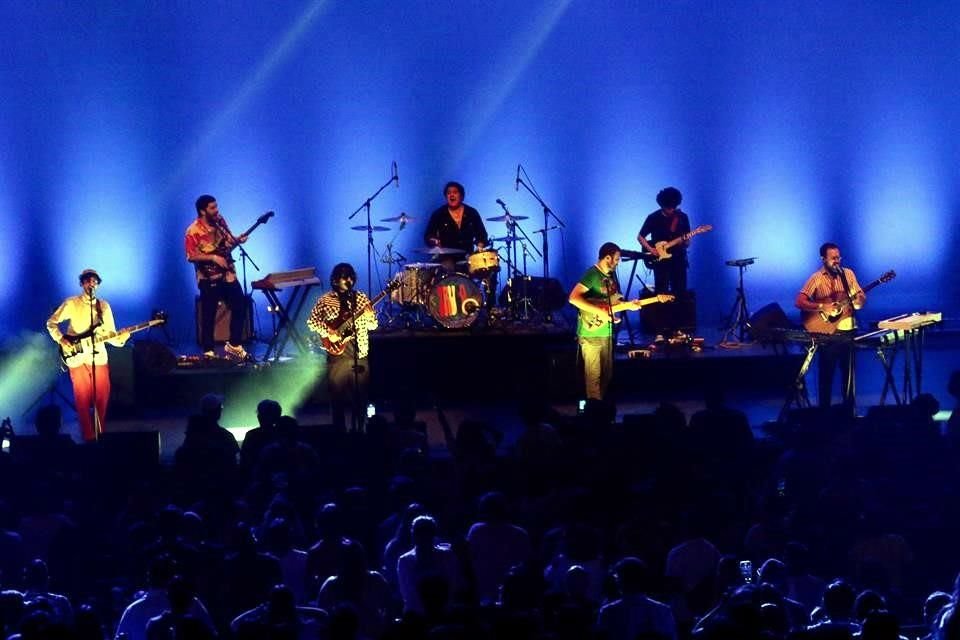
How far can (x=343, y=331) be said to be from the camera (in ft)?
35.6

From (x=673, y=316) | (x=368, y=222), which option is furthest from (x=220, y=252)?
(x=673, y=316)

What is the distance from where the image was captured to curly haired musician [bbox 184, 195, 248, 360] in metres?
13.6

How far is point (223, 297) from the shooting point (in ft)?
45.8

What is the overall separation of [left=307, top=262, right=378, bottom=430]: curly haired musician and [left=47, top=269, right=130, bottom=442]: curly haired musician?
5.67 ft

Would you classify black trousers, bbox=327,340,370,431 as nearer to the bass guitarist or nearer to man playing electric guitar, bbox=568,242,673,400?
man playing electric guitar, bbox=568,242,673,400

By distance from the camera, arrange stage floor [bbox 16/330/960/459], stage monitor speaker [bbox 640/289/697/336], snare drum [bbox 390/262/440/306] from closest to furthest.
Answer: stage floor [bbox 16/330/960/459] → snare drum [bbox 390/262/440/306] → stage monitor speaker [bbox 640/289/697/336]

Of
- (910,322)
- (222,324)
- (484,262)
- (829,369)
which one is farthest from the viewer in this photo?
(222,324)

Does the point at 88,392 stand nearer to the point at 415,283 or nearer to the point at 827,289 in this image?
the point at 415,283

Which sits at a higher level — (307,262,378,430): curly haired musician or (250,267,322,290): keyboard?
(250,267,322,290): keyboard

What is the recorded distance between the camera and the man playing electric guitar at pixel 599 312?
11.4 metres

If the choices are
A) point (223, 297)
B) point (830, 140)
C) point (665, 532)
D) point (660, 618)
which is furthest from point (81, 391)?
point (830, 140)

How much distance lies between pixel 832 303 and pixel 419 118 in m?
6.97

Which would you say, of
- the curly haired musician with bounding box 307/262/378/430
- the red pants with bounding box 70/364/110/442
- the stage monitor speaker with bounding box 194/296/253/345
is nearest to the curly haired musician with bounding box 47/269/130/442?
the red pants with bounding box 70/364/110/442

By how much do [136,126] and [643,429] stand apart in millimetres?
9805
